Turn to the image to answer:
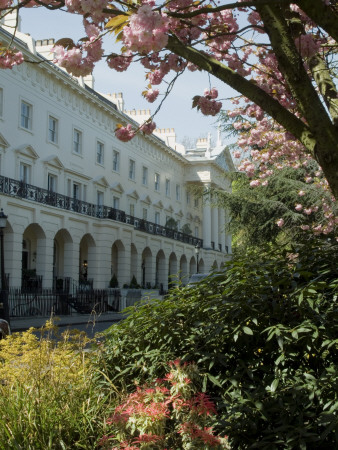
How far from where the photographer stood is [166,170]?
185 ft

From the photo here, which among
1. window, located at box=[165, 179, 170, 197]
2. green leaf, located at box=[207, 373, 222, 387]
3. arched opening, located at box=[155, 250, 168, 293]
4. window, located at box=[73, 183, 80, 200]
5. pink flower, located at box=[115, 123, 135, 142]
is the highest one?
window, located at box=[165, 179, 170, 197]

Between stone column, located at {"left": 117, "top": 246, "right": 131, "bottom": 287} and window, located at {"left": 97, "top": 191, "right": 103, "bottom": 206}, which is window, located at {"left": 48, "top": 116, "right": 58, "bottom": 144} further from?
stone column, located at {"left": 117, "top": 246, "right": 131, "bottom": 287}

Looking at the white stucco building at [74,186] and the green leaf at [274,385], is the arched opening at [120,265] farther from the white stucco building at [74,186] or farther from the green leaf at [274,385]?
the green leaf at [274,385]

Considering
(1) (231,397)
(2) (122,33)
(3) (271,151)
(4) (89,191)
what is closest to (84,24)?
(2) (122,33)

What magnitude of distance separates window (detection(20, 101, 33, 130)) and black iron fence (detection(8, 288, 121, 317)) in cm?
944

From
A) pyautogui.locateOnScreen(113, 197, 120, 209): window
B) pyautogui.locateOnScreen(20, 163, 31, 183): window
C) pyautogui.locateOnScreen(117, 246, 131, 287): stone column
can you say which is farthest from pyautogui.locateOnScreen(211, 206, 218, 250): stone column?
pyautogui.locateOnScreen(20, 163, 31, 183): window

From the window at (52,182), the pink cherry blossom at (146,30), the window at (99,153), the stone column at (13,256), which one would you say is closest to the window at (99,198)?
the window at (99,153)

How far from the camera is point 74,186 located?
37.3m

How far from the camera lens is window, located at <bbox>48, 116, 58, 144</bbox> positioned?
3419 cm

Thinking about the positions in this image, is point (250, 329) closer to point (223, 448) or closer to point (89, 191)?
point (223, 448)

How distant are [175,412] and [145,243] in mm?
43534

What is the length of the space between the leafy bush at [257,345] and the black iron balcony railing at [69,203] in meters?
23.9

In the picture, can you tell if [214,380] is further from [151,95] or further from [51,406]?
[151,95]

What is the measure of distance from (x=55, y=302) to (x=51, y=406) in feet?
84.0
